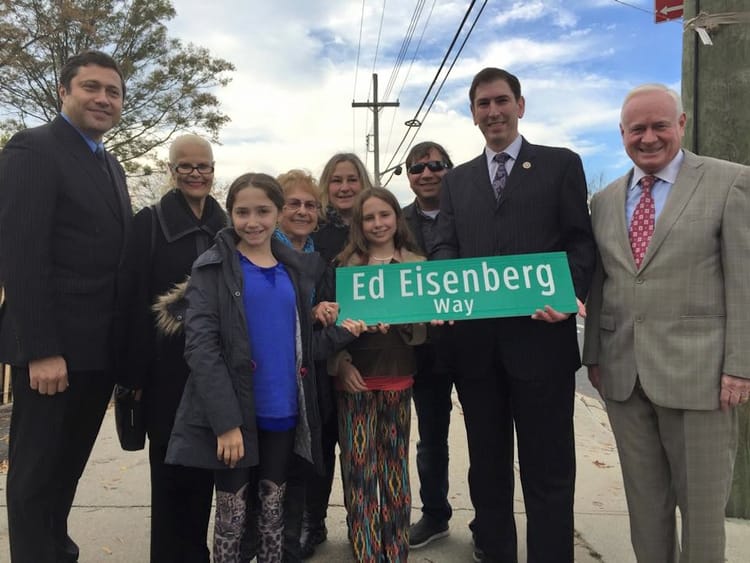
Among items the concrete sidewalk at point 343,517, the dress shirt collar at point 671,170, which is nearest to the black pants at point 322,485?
the concrete sidewalk at point 343,517

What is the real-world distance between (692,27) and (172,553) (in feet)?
13.1

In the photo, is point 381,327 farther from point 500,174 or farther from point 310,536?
point 310,536

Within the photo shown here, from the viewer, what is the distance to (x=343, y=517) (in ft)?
11.6

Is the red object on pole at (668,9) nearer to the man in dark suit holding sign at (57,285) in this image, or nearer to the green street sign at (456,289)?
the green street sign at (456,289)

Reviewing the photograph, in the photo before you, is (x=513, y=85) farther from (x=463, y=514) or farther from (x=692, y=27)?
(x=463, y=514)

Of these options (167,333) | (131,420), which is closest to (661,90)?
(167,333)

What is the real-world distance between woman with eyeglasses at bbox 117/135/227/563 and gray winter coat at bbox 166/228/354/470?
220mm

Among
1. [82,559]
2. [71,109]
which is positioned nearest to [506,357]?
[71,109]

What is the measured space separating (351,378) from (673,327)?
144 cm

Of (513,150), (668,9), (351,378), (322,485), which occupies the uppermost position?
(668,9)

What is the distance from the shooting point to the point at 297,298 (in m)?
2.47

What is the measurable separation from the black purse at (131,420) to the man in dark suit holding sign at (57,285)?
0.10 m

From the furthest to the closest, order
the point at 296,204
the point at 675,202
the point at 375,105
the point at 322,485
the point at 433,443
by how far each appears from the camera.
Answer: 1. the point at 375,105
2. the point at 433,443
3. the point at 322,485
4. the point at 296,204
5. the point at 675,202

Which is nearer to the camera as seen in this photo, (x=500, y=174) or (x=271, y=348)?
(x=271, y=348)
